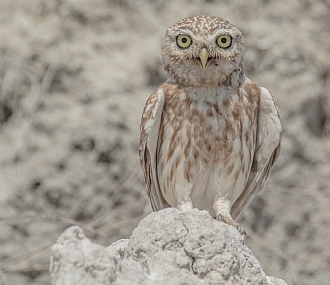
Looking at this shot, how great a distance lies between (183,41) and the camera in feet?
12.5

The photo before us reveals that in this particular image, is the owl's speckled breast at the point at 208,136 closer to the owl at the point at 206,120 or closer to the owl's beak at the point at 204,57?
the owl at the point at 206,120

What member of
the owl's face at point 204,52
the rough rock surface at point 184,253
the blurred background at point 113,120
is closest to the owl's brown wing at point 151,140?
the owl's face at point 204,52

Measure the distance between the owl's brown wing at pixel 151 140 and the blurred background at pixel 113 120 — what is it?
1398 mm

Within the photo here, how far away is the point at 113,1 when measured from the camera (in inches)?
242

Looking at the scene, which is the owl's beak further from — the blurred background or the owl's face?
the blurred background

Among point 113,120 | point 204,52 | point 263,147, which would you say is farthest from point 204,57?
point 113,120

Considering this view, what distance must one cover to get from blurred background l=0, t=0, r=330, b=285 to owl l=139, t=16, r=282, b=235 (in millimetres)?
1688

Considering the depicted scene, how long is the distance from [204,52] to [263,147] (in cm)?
82

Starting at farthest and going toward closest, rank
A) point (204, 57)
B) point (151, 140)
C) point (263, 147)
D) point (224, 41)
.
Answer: point (263, 147) → point (151, 140) → point (224, 41) → point (204, 57)

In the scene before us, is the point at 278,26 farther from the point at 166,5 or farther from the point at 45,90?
the point at 45,90

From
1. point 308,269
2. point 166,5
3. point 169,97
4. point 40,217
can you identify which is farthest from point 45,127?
point 308,269

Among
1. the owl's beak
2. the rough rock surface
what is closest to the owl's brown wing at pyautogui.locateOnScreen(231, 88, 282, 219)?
the owl's beak

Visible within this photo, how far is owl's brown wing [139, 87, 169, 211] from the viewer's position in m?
3.87

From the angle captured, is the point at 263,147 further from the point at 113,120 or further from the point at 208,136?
the point at 113,120
